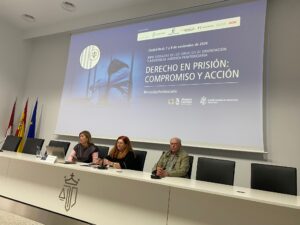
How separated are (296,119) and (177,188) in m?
1.92

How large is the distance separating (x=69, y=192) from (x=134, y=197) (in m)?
0.68

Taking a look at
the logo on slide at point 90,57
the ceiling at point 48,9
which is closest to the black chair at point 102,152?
the logo on slide at point 90,57

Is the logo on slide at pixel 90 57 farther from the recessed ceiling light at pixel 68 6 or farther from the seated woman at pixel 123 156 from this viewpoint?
the seated woman at pixel 123 156

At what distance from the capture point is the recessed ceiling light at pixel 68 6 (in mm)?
4367

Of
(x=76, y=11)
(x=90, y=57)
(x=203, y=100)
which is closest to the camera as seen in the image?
(x=203, y=100)

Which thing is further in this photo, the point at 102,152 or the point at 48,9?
the point at 48,9

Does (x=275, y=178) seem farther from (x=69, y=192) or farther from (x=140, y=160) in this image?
(x=69, y=192)

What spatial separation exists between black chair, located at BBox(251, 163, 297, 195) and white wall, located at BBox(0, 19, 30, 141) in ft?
15.4

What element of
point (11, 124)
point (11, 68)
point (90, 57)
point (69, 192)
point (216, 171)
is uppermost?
point (90, 57)

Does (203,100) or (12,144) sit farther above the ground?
(203,100)

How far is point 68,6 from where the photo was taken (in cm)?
443

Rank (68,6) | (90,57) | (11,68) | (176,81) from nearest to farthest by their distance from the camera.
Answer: (176,81) < (68,6) < (90,57) < (11,68)

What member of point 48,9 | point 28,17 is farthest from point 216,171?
point 28,17

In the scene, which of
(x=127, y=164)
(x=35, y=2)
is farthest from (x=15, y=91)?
(x=127, y=164)
